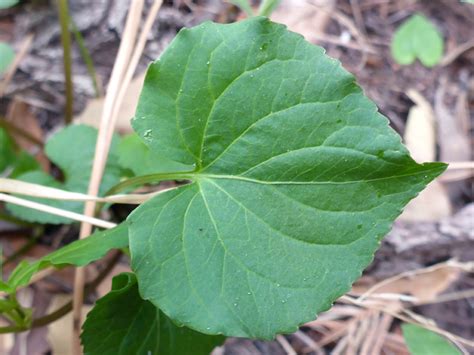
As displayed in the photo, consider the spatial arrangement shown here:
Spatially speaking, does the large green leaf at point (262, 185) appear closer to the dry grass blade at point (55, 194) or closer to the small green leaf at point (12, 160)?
the dry grass blade at point (55, 194)

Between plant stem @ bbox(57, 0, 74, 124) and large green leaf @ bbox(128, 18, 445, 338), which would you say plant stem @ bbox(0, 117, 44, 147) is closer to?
plant stem @ bbox(57, 0, 74, 124)

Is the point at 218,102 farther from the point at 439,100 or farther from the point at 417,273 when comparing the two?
the point at 439,100

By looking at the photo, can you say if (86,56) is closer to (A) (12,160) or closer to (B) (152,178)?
(A) (12,160)

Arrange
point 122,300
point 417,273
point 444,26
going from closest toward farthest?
1. point 122,300
2. point 417,273
3. point 444,26

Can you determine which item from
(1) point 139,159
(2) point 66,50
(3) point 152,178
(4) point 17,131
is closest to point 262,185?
(3) point 152,178

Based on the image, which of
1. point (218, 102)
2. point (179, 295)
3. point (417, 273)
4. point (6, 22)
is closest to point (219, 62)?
point (218, 102)

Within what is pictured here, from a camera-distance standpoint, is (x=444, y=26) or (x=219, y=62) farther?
(x=444, y=26)

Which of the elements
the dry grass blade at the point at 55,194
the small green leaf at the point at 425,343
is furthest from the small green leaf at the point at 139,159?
the small green leaf at the point at 425,343
